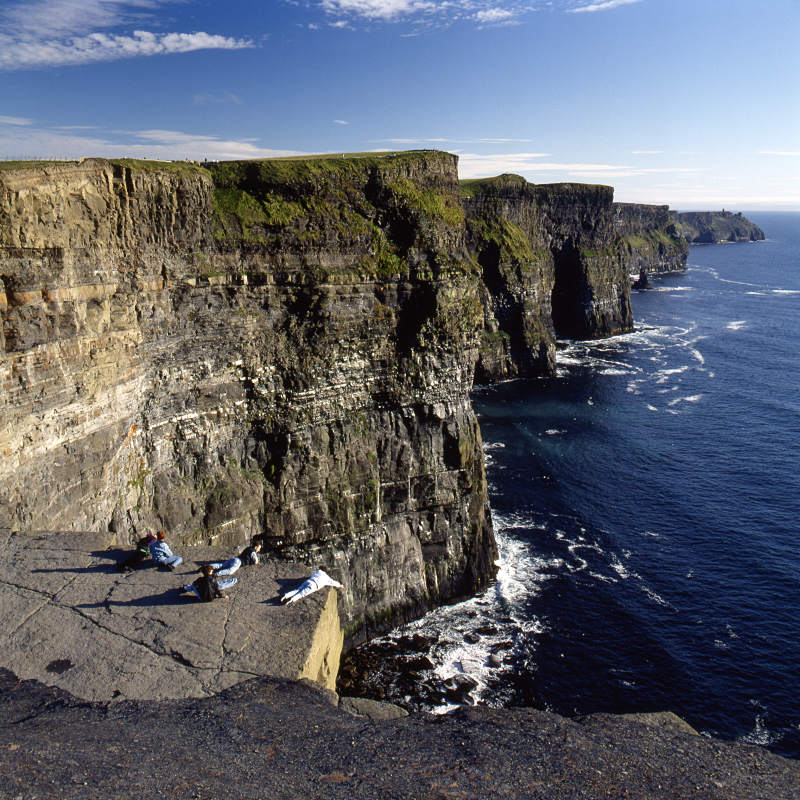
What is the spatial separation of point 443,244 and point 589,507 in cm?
2495

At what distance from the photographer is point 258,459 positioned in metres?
30.0

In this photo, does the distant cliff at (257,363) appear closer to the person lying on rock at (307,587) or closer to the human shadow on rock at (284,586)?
the human shadow on rock at (284,586)

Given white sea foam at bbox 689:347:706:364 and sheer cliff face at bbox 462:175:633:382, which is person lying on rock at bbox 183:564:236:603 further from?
white sea foam at bbox 689:347:706:364

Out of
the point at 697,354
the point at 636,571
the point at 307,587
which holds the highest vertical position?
the point at 307,587

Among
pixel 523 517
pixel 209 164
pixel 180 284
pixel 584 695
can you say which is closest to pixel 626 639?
pixel 584 695

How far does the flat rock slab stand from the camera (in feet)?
44.0

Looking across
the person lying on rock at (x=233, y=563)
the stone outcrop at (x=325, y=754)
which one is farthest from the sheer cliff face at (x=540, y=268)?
the stone outcrop at (x=325, y=754)

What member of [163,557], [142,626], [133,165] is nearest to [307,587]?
[142,626]

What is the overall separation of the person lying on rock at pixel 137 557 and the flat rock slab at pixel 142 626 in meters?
0.23

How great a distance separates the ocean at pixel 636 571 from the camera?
97.8 feet

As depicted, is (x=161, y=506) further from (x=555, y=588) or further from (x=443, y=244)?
(x=555, y=588)

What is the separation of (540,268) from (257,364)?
75.1 m

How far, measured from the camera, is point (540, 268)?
9594 centimetres

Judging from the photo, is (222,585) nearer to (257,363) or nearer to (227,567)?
(227,567)
